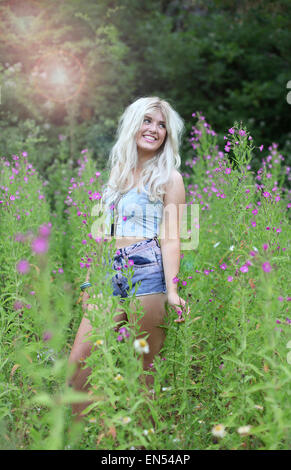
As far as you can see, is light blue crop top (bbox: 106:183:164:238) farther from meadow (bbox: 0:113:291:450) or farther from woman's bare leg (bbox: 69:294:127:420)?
woman's bare leg (bbox: 69:294:127:420)

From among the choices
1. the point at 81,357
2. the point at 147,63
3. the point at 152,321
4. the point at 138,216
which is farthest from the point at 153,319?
the point at 147,63

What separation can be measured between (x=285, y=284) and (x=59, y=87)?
6.60 meters

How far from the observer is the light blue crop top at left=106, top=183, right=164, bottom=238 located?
100 inches

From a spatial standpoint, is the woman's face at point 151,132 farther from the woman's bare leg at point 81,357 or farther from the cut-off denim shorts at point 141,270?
the woman's bare leg at point 81,357

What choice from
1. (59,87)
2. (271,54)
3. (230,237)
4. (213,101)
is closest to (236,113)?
(213,101)

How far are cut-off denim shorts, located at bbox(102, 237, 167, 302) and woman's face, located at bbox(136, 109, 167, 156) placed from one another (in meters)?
0.59

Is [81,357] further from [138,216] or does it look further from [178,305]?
[138,216]

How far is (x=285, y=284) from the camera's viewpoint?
246 centimetres

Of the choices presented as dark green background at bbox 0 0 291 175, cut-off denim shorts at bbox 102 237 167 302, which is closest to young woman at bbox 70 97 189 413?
cut-off denim shorts at bbox 102 237 167 302

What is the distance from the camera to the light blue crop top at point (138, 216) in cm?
255

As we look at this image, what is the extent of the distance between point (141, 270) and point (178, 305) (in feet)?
0.90

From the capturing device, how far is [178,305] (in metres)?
2.31

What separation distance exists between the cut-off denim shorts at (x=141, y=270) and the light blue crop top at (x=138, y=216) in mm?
83

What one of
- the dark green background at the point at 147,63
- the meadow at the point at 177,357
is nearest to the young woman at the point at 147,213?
the meadow at the point at 177,357
